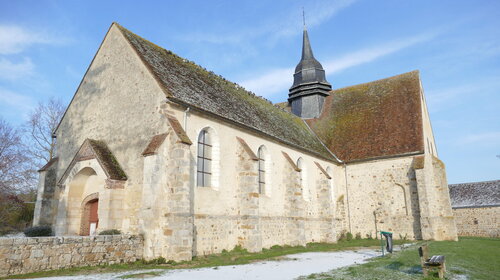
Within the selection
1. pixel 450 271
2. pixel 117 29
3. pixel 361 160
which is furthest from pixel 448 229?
pixel 117 29

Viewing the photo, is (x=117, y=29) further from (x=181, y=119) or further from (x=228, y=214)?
(x=228, y=214)

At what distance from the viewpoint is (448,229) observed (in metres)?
20.1

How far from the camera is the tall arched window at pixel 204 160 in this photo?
13.7 metres

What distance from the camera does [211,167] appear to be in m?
14.3

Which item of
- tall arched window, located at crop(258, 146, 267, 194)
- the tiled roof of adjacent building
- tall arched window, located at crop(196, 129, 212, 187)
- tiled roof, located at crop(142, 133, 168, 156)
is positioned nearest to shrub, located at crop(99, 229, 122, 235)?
tiled roof, located at crop(142, 133, 168, 156)

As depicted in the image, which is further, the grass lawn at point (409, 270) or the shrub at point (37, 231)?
the shrub at point (37, 231)

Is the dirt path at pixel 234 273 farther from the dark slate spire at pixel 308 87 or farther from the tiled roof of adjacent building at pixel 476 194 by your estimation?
the tiled roof of adjacent building at pixel 476 194

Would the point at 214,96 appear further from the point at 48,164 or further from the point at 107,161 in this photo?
the point at 48,164

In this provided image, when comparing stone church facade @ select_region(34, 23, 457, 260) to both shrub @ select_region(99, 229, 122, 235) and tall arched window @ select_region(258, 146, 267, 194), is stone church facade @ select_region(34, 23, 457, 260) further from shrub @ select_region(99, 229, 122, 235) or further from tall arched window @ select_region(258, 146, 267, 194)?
shrub @ select_region(99, 229, 122, 235)

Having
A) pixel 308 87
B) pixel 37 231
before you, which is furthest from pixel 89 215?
pixel 308 87

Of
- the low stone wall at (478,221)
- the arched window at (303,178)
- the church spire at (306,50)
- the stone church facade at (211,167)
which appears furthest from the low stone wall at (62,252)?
the low stone wall at (478,221)

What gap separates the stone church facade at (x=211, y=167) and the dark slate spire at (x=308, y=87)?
15.8 ft

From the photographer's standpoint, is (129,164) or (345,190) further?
(345,190)

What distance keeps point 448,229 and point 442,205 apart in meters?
1.64
